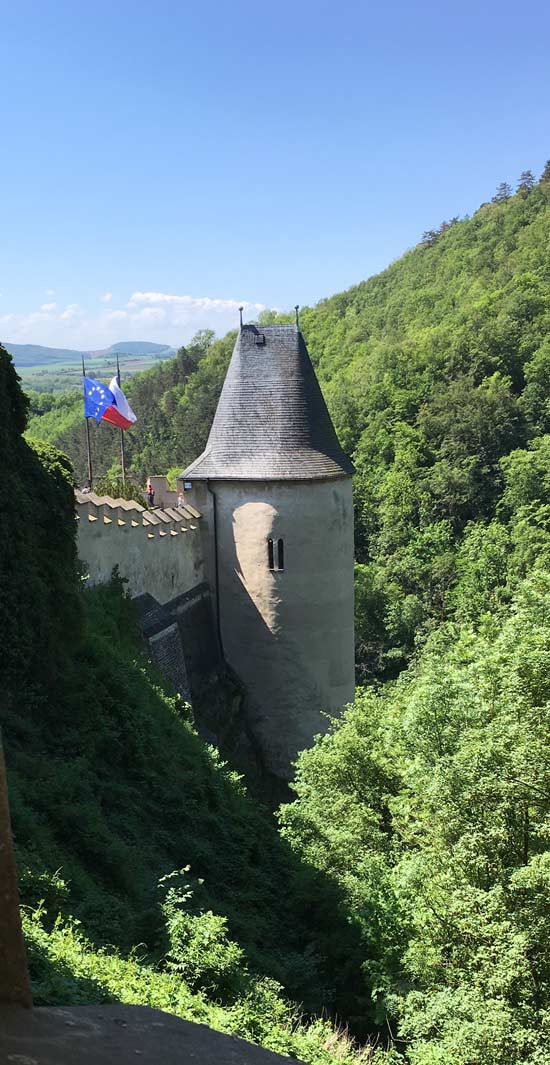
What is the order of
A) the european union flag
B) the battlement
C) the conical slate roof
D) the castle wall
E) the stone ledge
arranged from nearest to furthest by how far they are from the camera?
the stone ledge → the battlement → the conical slate roof → the castle wall → the european union flag

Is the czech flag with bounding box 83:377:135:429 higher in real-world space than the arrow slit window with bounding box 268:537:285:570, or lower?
higher

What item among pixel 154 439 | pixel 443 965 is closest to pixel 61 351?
pixel 154 439

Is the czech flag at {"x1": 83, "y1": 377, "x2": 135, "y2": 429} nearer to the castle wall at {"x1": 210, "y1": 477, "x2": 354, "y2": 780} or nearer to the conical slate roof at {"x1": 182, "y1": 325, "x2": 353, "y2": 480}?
the conical slate roof at {"x1": 182, "y1": 325, "x2": 353, "y2": 480}

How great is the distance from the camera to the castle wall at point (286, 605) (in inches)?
732

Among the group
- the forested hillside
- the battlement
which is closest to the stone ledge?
the battlement

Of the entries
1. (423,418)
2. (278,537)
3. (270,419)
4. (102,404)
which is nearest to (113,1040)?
(278,537)

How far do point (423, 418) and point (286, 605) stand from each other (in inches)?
1402

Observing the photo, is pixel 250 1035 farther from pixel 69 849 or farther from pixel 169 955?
pixel 69 849

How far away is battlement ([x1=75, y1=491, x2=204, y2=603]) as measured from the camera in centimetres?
1498

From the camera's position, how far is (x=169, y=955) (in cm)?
719

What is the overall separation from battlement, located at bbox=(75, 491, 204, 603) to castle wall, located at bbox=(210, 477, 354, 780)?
87 centimetres

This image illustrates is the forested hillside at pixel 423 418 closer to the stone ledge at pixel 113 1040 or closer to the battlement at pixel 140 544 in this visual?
the battlement at pixel 140 544

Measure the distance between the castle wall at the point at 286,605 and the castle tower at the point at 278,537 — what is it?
0.02m

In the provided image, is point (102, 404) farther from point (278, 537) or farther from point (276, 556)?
point (276, 556)
